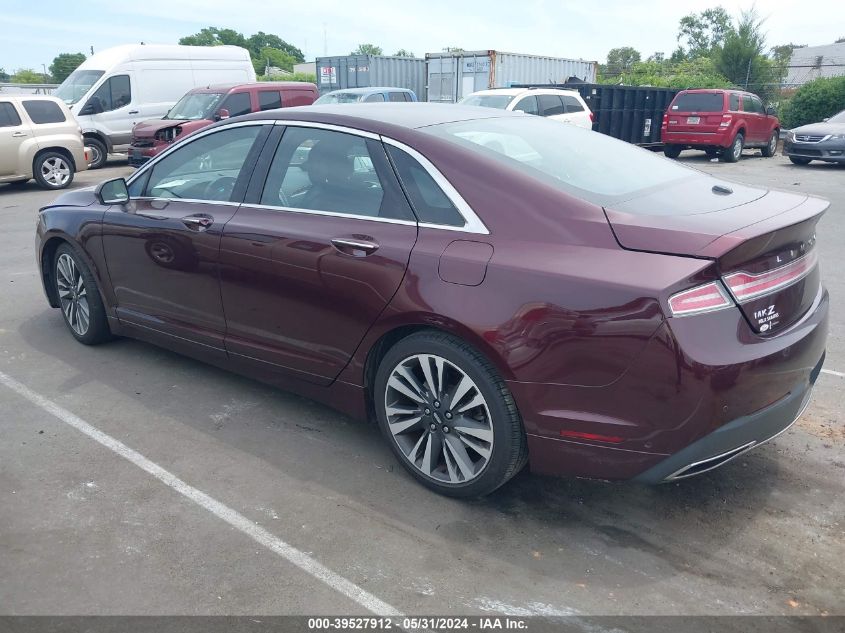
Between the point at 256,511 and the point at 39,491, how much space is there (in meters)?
1.05

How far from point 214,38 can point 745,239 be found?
106049 millimetres

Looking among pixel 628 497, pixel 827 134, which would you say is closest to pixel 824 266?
pixel 628 497

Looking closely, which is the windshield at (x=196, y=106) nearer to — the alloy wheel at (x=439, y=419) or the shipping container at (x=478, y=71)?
the shipping container at (x=478, y=71)

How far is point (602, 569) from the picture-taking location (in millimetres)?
2900

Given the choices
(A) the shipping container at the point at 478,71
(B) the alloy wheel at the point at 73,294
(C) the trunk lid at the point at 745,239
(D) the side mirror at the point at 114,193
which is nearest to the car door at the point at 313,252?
(C) the trunk lid at the point at 745,239

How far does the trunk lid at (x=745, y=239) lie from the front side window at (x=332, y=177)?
1.06 meters

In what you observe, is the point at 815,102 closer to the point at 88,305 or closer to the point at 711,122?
the point at 711,122

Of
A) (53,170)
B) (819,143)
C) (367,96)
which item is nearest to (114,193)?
(53,170)

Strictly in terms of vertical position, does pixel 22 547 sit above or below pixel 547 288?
below

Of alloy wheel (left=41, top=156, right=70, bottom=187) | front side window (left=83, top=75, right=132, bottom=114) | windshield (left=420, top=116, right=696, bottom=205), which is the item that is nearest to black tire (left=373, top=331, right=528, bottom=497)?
windshield (left=420, top=116, right=696, bottom=205)

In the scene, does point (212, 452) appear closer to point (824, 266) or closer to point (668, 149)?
point (824, 266)

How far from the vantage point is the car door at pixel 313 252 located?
11.3 feet

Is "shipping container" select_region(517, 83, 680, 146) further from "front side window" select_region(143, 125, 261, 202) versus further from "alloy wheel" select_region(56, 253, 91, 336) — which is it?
"front side window" select_region(143, 125, 261, 202)

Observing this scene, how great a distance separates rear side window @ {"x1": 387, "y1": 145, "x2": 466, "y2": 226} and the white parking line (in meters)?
1.51
